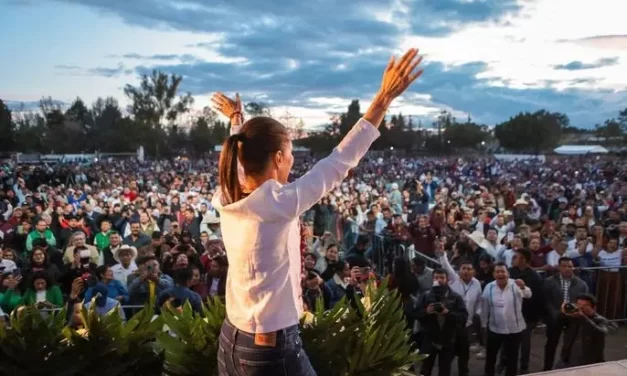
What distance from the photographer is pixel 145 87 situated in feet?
269

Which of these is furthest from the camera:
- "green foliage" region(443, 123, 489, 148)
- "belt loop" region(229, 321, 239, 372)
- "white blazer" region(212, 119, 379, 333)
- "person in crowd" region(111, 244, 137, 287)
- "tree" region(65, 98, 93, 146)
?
"green foliage" region(443, 123, 489, 148)

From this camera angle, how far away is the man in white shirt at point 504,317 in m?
6.38

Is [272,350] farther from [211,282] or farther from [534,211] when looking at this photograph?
[534,211]

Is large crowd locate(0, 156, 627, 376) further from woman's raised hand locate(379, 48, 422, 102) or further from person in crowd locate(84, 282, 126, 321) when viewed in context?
woman's raised hand locate(379, 48, 422, 102)

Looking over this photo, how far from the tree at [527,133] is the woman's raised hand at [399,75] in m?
81.6

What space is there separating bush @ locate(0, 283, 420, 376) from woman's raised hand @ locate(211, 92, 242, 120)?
102 centimetres

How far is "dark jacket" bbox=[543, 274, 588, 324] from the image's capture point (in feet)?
22.2

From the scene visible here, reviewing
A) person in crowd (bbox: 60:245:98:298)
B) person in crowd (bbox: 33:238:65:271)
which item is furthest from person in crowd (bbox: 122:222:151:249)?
person in crowd (bbox: 33:238:65:271)

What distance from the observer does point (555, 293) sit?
272 inches

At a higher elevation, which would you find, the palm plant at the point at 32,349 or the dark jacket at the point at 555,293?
the palm plant at the point at 32,349

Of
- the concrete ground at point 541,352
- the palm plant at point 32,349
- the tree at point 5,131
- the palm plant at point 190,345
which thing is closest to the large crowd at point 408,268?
the concrete ground at point 541,352

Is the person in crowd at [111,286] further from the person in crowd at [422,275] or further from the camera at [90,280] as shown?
the person in crowd at [422,275]

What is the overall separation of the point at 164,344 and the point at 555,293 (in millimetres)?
5434

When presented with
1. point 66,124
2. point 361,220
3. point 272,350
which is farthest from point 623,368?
point 66,124
